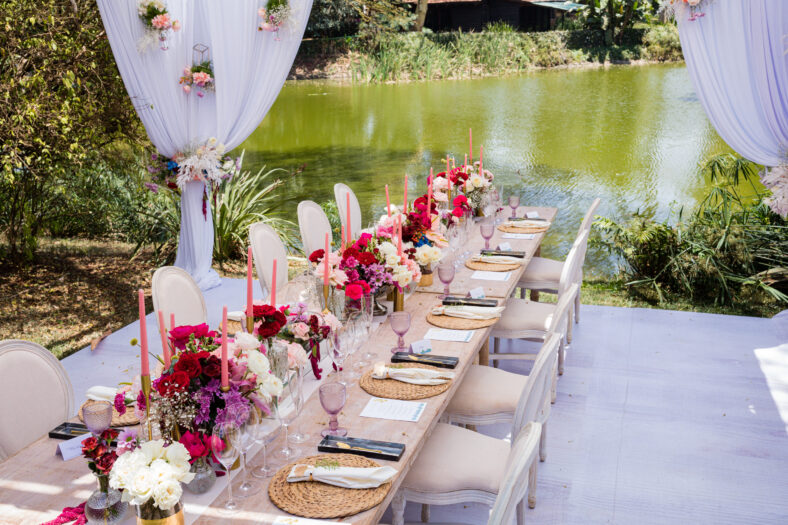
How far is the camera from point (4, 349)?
2215 mm

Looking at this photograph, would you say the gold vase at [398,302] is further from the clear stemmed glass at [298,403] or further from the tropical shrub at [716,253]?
the tropical shrub at [716,253]

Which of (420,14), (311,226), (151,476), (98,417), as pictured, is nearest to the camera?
(151,476)

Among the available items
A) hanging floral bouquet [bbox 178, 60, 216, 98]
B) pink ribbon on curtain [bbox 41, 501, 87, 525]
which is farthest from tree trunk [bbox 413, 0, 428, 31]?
pink ribbon on curtain [bbox 41, 501, 87, 525]

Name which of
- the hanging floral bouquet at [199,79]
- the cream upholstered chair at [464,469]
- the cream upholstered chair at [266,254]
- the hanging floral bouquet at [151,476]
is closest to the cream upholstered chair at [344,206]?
the cream upholstered chair at [266,254]

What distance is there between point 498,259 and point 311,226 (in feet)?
4.17

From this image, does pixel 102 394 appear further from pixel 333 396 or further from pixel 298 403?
pixel 333 396

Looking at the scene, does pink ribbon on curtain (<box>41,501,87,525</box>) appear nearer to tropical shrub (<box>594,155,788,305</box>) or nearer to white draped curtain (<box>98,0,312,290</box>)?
white draped curtain (<box>98,0,312,290</box>)

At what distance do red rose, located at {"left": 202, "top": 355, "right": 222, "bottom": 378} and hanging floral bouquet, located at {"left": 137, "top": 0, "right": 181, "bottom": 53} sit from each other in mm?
3547

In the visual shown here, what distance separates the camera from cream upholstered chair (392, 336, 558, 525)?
2.30 meters

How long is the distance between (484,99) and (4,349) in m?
8.33

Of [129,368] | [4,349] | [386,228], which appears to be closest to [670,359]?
[386,228]

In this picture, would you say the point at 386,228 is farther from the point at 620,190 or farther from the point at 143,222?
the point at 620,190

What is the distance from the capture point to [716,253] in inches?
213

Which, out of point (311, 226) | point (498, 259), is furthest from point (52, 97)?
point (498, 259)
